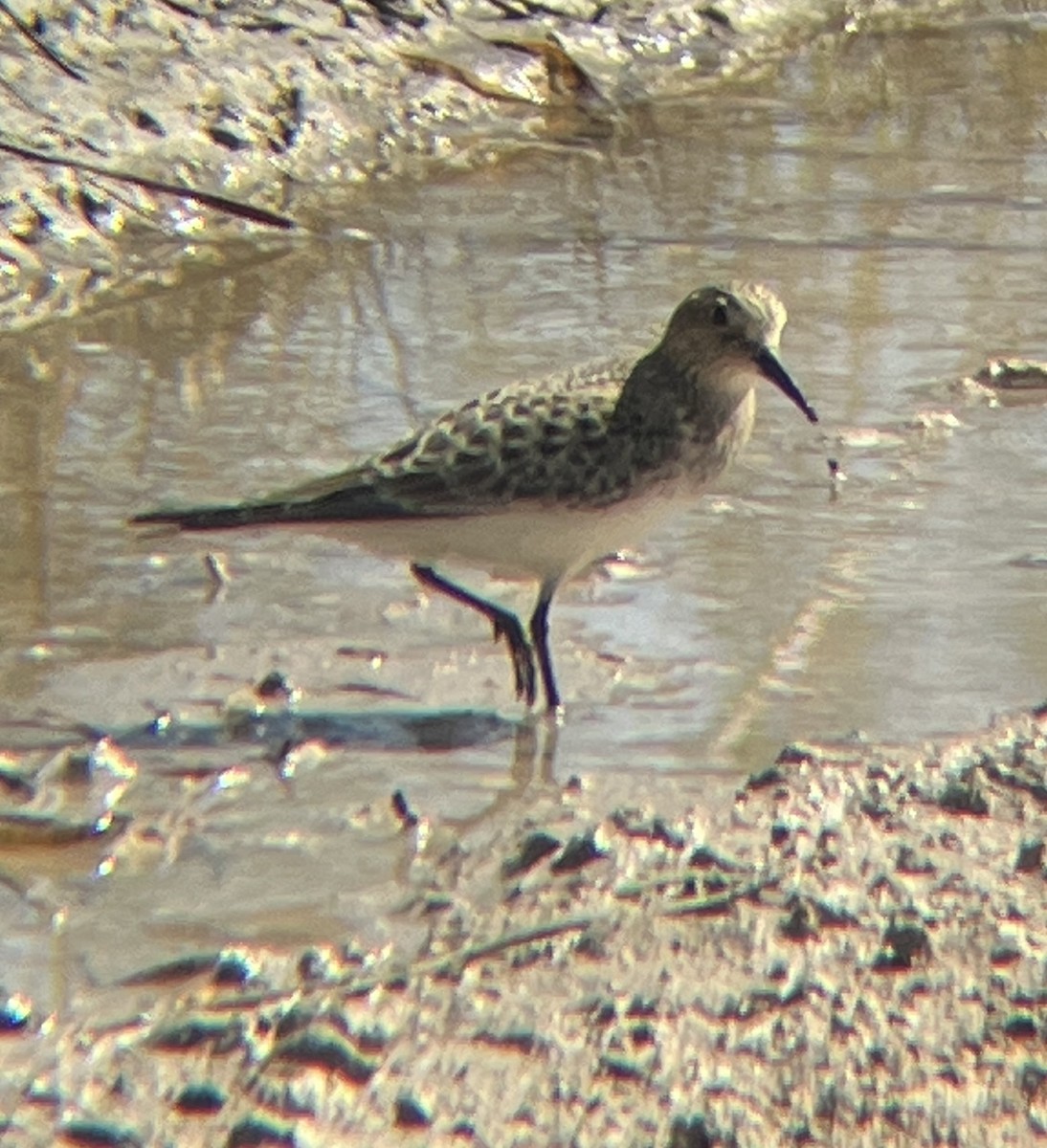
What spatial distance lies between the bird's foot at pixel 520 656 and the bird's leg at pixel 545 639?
0.07ft

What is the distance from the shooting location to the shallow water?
5.16 m

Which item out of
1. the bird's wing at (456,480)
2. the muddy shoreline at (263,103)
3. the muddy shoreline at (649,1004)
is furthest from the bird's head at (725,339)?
the muddy shoreline at (263,103)

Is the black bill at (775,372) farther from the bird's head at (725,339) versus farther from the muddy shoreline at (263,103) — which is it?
the muddy shoreline at (263,103)

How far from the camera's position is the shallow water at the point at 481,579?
5.16m

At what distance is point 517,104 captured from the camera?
10297 mm

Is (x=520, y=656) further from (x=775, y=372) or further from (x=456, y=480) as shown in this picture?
(x=775, y=372)

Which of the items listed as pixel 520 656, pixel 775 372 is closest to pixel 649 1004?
pixel 520 656

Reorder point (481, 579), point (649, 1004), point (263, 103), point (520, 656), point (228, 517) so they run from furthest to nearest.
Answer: point (263, 103) < point (481, 579) < point (520, 656) < point (228, 517) < point (649, 1004)

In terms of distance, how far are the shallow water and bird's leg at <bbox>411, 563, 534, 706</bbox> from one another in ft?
0.28

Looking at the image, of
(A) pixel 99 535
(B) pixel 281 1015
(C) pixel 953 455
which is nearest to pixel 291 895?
(B) pixel 281 1015

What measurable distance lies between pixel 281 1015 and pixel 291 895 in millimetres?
770

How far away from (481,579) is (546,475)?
0.85m

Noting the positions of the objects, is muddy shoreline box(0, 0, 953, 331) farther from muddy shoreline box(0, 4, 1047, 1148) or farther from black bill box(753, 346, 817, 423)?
muddy shoreline box(0, 4, 1047, 1148)

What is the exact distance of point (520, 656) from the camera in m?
5.65
